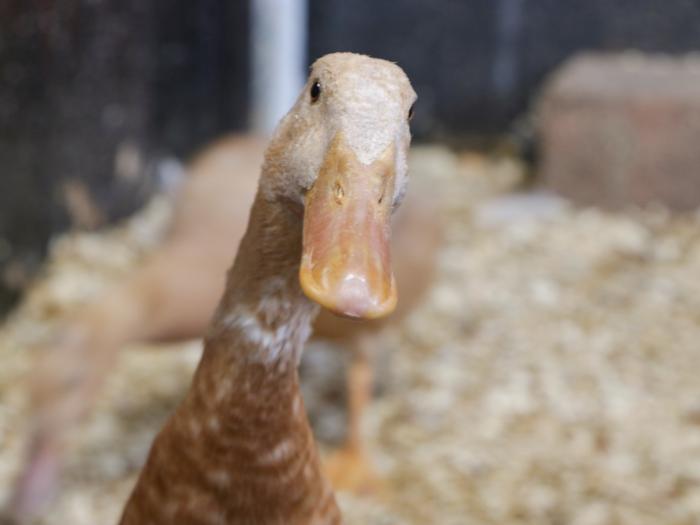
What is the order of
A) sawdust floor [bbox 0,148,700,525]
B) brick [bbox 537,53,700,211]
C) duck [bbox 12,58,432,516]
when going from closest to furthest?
1. duck [bbox 12,58,432,516]
2. sawdust floor [bbox 0,148,700,525]
3. brick [bbox 537,53,700,211]

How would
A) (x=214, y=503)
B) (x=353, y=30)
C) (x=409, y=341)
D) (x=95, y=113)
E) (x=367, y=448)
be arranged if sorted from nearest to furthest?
1. (x=214, y=503)
2. (x=367, y=448)
3. (x=409, y=341)
4. (x=95, y=113)
5. (x=353, y=30)

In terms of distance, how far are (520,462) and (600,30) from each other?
1.89 meters

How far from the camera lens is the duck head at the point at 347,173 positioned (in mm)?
589

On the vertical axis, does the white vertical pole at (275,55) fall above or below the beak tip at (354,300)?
below

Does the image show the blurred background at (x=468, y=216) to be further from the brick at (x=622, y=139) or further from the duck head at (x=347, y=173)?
the duck head at (x=347, y=173)

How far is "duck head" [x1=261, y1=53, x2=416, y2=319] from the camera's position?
589mm

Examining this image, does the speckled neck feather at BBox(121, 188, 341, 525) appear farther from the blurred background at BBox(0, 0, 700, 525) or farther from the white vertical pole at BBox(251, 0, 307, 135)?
the white vertical pole at BBox(251, 0, 307, 135)

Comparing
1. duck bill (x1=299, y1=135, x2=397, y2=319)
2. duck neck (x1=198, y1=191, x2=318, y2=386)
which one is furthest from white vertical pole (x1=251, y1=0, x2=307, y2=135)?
duck bill (x1=299, y1=135, x2=397, y2=319)

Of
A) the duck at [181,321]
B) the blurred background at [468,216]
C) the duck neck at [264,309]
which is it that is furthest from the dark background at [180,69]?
the duck neck at [264,309]

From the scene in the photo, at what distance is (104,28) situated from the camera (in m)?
2.45

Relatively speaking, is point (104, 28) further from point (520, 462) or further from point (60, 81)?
point (520, 462)

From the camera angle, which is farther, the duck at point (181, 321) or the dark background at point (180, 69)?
the dark background at point (180, 69)

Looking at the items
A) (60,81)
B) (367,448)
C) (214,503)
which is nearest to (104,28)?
(60,81)

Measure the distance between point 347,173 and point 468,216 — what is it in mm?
2382
